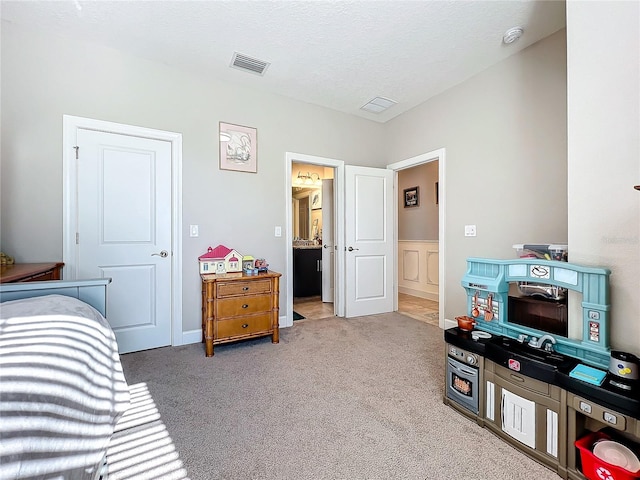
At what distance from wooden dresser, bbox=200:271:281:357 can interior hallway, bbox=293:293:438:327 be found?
106 centimetres

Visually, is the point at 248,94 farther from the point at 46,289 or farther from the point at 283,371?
the point at 283,371

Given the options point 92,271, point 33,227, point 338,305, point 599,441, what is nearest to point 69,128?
point 33,227

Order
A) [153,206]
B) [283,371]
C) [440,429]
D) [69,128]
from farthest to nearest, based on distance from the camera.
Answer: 1. [153,206]
2. [69,128]
3. [283,371]
4. [440,429]

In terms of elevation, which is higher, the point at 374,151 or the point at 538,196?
the point at 374,151

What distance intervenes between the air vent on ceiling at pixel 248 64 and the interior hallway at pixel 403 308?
2.95 metres

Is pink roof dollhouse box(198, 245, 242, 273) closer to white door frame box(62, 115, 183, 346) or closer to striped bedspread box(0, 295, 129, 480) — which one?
white door frame box(62, 115, 183, 346)

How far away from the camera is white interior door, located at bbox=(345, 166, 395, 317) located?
3877mm

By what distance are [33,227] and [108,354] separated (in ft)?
6.68

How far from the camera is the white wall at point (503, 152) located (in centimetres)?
244

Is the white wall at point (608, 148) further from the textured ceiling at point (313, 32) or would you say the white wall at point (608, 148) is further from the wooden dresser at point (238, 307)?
the wooden dresser at point (238, 307)

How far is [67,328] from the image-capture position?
0.97 m

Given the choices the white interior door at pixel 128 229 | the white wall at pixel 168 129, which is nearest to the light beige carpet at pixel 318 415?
the white interior door at pixel 128 229

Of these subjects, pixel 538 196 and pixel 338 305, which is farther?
pixel 338 305

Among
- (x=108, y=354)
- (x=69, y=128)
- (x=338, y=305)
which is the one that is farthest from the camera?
(x=338, y=305)
